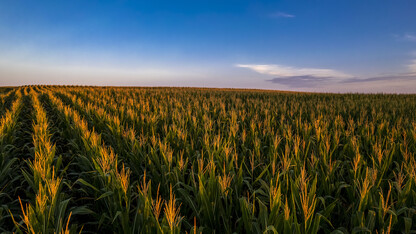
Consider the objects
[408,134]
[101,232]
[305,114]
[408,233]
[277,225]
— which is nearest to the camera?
[277,225]

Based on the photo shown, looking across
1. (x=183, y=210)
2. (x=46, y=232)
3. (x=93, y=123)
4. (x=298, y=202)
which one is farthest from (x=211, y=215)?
(x=93, y=123)

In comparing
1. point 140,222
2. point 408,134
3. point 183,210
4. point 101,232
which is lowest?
point 101,232

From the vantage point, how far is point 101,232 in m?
2.58

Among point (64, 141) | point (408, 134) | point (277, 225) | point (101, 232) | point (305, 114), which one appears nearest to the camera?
point (277, 225)

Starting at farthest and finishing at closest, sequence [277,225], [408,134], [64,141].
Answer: [64,141] → [408,134] → [277,225]

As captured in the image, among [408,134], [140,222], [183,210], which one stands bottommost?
[183,210]

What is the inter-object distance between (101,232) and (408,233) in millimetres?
2867

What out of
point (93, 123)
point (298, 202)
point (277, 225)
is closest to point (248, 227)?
point (277, 225)

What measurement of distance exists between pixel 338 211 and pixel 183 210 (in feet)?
5.09

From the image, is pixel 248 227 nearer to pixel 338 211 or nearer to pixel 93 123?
pixel 338 211

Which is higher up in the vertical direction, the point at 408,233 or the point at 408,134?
the point at 408,134

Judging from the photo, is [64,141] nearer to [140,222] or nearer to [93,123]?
[93,123]

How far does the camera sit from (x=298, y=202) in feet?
6.79

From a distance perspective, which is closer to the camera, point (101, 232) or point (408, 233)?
point (408, 233)
